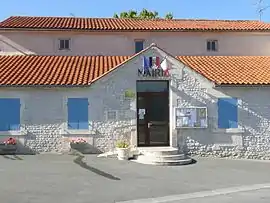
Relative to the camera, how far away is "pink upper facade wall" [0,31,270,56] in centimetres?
2659

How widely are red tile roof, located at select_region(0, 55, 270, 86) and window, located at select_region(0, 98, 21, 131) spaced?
0.78m

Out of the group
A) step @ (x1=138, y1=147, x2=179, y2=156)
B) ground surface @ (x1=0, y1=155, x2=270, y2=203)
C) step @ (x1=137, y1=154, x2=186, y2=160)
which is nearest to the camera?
ground surface @ (x1=0, y1=155, x2=270, y2=203)

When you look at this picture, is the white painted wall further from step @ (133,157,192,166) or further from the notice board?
step @ (133,157,192,166)

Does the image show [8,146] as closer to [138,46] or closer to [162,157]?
[162,157]

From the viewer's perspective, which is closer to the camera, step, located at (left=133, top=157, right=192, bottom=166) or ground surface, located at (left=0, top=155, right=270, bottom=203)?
ground surface, located at (left=0, top=155, right=270, bottom=203)

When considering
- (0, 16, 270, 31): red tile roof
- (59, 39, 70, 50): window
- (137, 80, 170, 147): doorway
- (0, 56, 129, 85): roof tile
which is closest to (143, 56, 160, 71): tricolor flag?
(137, 80, 170, 147): doorway

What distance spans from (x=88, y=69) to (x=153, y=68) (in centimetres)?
364

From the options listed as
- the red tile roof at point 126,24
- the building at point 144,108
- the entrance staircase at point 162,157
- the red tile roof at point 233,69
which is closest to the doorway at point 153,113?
the building at point 144,108

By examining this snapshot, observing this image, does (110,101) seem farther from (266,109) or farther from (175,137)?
(266,109)

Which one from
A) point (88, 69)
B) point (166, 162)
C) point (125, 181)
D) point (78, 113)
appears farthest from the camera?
point (88, 69)

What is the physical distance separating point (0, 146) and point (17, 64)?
486cm

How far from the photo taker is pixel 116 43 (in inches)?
1054

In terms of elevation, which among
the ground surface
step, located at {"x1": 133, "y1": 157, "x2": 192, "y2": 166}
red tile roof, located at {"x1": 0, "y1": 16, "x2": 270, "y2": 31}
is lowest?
the ground surface

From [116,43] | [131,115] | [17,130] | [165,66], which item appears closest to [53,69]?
[17,130]
